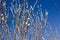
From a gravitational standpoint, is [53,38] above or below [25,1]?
below

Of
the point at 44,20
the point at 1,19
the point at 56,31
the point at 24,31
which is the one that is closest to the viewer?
the point at 24,31

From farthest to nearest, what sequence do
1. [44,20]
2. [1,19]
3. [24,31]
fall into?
[44,20]
[1,19]
[24,31]

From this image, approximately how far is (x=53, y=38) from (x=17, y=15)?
1.30 m

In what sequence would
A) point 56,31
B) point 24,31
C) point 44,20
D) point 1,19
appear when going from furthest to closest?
point 56,31
point 44,20
point 1,19
point 24,31

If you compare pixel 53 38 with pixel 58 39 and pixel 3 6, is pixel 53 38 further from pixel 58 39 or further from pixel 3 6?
pixel 3 6

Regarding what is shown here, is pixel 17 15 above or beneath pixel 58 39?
above

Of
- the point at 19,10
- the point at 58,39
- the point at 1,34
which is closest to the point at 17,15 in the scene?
the point at 19,10

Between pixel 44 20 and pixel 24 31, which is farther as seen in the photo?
pixel 44 20

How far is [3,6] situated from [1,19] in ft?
0.34

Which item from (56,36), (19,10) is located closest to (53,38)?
(56,36)

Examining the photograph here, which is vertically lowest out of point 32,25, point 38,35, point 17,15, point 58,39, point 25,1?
point 58,39

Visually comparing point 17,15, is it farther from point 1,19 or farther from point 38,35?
point 38,35

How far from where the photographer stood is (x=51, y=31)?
232cm

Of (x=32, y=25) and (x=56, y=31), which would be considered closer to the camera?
(x=32, y=25)
